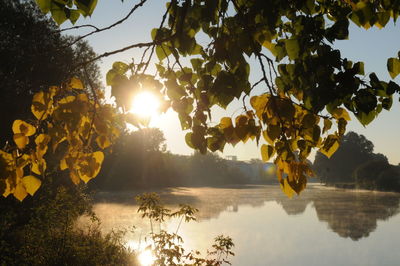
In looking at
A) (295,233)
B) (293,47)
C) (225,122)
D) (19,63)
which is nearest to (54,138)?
(225,122)

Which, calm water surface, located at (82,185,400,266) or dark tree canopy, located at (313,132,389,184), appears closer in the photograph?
calm water surface, located at (82,185,400,266)

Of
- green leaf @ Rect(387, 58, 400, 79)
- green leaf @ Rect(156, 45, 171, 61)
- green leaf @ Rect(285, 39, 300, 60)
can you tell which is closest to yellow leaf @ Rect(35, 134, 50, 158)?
green leaf @ Rect(156, 45, 171, 61)

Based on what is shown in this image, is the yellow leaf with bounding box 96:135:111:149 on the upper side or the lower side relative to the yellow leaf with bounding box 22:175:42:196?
upper

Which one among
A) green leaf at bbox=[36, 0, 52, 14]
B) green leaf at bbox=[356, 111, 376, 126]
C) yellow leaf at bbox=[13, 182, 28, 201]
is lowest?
yellow leaf at bbox=[13, 182, 28, 201]

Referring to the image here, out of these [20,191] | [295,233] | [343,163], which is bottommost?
[295,233]

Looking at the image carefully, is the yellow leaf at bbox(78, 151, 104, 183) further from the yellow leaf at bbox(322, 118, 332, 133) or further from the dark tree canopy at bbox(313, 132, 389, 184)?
the dark tree canopy at bbox(313, 132, 389, 184)

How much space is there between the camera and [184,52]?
132 cm

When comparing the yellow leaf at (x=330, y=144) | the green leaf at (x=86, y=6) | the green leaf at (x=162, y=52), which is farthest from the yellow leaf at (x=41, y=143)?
the yellow leaf at (x=330, y=144)

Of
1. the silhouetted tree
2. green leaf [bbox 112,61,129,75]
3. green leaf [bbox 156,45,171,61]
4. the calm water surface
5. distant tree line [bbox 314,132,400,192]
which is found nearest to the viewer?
green leaf [bbox 112,61,129,75]

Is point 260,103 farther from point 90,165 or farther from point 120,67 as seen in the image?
point 90,165

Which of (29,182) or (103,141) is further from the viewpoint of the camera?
(103,141)

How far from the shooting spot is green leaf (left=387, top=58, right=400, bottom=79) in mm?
1178

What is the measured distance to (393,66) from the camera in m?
1.18

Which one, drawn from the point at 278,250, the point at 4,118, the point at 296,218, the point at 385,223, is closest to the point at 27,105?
the point at 4,118
